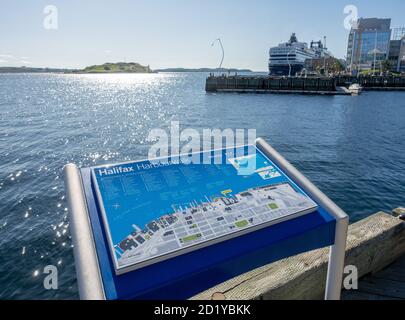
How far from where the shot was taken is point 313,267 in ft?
12.4

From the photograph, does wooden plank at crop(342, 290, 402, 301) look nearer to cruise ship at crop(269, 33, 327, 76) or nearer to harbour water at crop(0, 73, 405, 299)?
harbour water at crop(0, 73, 405, 299)

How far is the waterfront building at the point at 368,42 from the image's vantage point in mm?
→ 132625

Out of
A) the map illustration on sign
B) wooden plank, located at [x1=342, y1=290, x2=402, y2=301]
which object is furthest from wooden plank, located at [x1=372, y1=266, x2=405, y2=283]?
the map illustration on sign

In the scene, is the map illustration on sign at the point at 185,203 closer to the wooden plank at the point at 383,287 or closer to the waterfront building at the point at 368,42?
the wooden plank at the point at 383,287

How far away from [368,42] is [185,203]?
554 feet

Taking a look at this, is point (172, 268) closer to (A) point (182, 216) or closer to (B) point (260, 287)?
(A) point (182, 216)

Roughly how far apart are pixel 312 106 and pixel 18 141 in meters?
42.8

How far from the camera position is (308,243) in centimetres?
275

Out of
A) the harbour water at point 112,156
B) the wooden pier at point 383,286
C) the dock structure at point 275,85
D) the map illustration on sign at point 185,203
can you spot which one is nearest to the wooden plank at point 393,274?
the wooden pier at point 383,286

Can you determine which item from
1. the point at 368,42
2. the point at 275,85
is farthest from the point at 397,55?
the point at 275,85

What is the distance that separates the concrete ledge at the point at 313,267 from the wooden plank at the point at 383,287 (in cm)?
15

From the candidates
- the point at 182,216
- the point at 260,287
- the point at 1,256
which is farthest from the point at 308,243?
the point at 1,256

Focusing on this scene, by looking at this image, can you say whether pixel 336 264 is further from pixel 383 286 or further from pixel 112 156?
pixel 112 156

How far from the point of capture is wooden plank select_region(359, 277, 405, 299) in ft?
14.0
